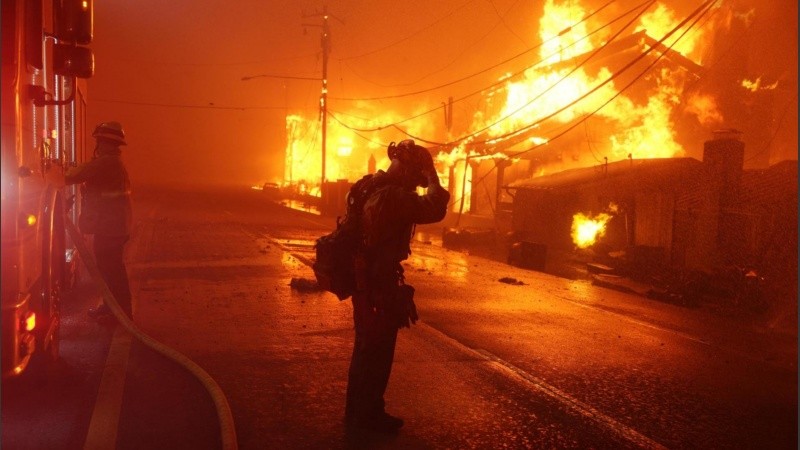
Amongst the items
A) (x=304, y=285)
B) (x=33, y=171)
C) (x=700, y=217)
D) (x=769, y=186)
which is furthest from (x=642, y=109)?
(x=33, y=171)

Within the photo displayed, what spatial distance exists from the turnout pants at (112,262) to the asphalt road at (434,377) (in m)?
0.45

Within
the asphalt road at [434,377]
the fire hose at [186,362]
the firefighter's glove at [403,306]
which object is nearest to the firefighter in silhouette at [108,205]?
the fire hose at [186,362]

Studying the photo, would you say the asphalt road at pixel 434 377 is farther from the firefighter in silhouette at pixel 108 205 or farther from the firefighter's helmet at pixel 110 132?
the firefighter's helmet at pixel 110 132

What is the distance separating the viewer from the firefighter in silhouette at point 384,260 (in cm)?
432

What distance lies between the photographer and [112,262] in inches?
289

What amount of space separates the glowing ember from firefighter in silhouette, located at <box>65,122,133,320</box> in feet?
54.5

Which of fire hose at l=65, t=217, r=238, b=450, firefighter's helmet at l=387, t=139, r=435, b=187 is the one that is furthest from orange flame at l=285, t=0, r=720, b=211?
firefighter's helmet at l=387, t=139, r=435, b=187

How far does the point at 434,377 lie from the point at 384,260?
1.97 metres

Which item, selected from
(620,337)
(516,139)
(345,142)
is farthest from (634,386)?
(345,142)

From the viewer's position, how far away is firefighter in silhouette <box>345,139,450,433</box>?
4.32 meters

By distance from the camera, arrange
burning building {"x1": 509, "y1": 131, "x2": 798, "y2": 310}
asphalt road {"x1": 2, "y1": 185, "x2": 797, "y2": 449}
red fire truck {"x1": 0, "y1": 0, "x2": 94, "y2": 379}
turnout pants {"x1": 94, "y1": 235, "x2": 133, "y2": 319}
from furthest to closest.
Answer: burning building {"x1": 509, "y1": 131, "x2": 798, "y2": 310} < turnout pants {"x1": 94, "y1": 235, "x2": 133, "y2": 319} < asphalt road {"x1": 2, "y1": 185, "x2": 797, "y2": 449} < red fire truck {"x1": 0, "y1": 0, "x2": 94, "y2": 379}

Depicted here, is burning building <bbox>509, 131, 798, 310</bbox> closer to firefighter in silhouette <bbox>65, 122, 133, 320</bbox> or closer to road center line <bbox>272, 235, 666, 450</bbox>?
road center line <bbox>272, 235, 666, 450</bbox>

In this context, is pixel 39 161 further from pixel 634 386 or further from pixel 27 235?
pixel 634 386

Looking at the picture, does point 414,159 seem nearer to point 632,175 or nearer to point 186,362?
point 186,362
